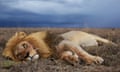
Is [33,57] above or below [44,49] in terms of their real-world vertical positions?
below

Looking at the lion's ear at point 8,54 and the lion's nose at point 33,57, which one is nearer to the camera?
the lion's nose at point 33,57

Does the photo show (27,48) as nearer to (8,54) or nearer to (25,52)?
(25,52)

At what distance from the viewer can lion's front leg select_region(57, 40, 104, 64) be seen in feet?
34.0

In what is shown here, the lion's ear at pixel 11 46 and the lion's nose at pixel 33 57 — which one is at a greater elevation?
the lion's ear at pixel 11 46

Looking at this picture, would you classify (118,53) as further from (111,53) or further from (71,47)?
(71,47)

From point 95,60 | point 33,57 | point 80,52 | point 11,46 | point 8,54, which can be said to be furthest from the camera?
point 11,46

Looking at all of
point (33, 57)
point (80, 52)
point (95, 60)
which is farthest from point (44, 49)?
point (95, 60)

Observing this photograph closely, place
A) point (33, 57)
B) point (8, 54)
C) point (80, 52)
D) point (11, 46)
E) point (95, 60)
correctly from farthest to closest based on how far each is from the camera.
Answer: point (11, 46)
point (8, 54)
point (33, 57)
point (80, 52)
point (95, 60)

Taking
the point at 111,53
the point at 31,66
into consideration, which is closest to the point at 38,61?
the point at 31,66

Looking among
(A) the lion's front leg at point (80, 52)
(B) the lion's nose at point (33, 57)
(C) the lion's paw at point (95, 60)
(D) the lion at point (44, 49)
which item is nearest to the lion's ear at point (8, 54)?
(D) the lion at point (44, 49)

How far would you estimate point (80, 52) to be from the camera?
10.6 m

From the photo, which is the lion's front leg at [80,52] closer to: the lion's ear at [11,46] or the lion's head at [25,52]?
the lion's head at [25,52]

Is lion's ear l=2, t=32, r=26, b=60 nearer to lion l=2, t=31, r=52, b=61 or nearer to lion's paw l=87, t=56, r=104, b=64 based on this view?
lion l=2, t=31, r=52, b=61

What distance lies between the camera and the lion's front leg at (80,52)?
34.0 feet
